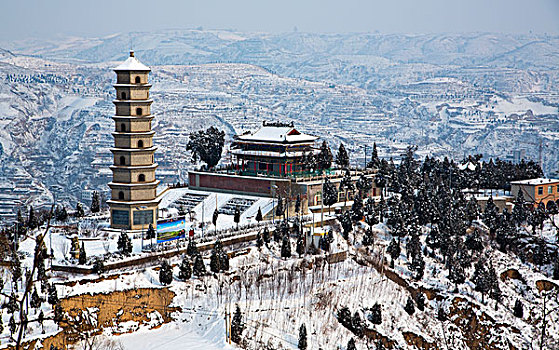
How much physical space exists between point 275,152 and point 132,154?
1643 centimetres

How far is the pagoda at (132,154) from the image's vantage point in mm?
58188

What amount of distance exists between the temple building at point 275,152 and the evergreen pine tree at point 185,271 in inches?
842

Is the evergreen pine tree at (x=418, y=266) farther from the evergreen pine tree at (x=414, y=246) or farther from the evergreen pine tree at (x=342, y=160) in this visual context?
the evergreen pine tree at (x=342, y=160)

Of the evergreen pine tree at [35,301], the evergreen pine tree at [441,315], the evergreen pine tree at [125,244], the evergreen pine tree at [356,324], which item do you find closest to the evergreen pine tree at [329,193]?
the evergreen pine tree at [441,315]

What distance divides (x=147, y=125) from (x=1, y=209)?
100159 millimetres

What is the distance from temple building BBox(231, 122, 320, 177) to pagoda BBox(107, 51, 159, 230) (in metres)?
13.3

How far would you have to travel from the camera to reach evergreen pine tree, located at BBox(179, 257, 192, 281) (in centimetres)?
4941

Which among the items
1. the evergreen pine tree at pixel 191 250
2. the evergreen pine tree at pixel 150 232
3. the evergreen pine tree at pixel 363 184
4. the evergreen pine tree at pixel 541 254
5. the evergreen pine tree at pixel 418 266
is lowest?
the evergreen pine tree at pixel 541 254

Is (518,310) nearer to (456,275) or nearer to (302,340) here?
(456,275)

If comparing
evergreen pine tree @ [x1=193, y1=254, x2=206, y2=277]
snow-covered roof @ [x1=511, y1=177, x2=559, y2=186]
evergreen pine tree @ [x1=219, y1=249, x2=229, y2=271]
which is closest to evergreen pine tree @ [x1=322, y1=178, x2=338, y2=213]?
evergreen pine tree @ [x1=219, y1=249, x2=229, y2=271]

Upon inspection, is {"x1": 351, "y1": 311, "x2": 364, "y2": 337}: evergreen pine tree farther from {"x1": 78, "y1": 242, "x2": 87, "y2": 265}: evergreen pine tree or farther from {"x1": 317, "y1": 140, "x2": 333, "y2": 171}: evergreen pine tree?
Answer: {"x1": 317, "y1": 140, "x2": 333, "y2": 171}: evergreen pine tree

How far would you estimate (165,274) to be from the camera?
48531 mm

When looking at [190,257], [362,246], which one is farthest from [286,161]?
[190,257]

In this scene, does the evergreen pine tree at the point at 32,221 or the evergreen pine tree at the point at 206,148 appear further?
the evergreen pine tree at the point at 206,148
